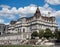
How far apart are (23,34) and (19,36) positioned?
2.32 metres

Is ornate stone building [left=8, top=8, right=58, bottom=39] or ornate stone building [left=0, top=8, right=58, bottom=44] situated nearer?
ornate stone building [left=0, top=8, right=58, bottom=44]

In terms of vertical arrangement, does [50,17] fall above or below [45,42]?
above

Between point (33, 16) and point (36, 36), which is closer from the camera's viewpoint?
point (36, 36)

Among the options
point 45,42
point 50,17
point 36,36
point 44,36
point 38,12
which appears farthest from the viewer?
point 50,17

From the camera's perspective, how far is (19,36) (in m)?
115

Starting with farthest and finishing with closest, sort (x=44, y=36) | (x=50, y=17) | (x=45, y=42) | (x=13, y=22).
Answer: (x=13, y=22), (x=50, y=17), (x=44, y=36), (x=45, y=42)

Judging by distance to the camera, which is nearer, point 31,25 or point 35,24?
point 35,24

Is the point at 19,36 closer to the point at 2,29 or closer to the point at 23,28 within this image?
the point at 23,28

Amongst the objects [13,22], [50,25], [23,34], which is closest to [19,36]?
[23,34]

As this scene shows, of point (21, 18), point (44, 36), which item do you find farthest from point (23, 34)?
point (21, 18)

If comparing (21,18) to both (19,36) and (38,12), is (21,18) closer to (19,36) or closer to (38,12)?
(38,12)

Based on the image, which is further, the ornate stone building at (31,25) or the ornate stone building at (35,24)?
the ornate stone building at (35,24)

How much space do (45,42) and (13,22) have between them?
81.3 metres

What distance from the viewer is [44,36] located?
94875 mm
